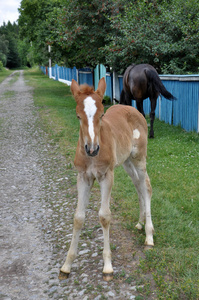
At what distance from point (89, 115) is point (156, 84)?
22.2 feet

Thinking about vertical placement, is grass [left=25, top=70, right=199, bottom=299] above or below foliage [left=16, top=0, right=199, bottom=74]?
below

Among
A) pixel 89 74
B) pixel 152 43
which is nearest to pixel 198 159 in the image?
pixel 152 43

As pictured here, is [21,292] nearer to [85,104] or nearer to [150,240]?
[150,240]

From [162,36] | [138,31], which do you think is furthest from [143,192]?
[138,31]

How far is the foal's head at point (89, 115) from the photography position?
2963 mm

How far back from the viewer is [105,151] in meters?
3.45

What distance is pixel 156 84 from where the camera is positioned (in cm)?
941

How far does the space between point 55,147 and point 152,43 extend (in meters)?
5.80

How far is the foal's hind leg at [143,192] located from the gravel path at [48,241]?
10.5 inches

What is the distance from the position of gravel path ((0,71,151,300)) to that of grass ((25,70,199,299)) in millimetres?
248

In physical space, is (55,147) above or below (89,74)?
below

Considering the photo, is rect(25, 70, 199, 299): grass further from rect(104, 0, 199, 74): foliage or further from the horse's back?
rect(104, 0, 199, 74): foliage

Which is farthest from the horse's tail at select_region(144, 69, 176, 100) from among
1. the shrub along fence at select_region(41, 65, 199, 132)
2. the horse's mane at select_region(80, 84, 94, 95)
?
the horse's mane at select_region(80, 84, 94, 95)

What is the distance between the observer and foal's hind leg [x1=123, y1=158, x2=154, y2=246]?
13.2 feet
